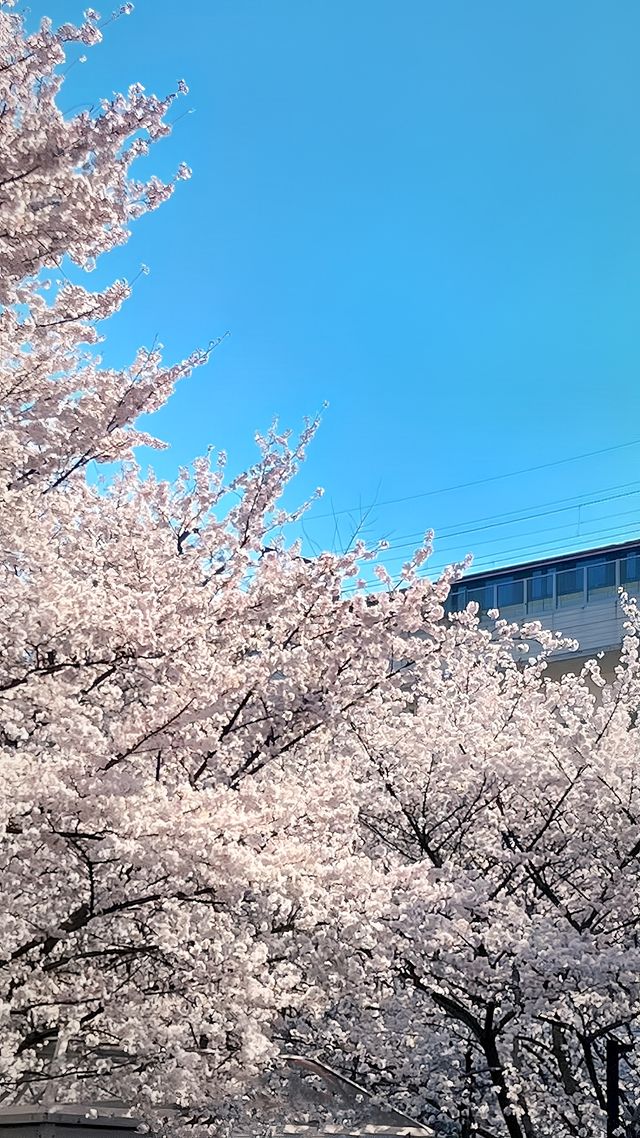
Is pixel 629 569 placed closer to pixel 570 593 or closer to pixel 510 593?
pixel 570 593

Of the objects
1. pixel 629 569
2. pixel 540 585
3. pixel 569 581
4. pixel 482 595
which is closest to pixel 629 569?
pixel 629 569

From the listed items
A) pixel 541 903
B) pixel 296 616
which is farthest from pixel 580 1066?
pixel 296 616

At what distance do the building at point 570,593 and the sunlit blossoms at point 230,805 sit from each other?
56.2 ft

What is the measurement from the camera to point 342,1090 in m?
8.95

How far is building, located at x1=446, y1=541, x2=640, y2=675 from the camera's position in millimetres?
27219

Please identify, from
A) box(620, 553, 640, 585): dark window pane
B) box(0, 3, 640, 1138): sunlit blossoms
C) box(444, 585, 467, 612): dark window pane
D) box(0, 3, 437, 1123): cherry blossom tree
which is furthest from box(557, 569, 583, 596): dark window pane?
box(0, 3, 437, 1123): cherry blossom tree

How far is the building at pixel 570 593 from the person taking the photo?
27.2 meters

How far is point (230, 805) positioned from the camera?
5.34 m

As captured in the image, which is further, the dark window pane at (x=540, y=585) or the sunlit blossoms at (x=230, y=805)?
the dark window pane at (x=540, y=585)

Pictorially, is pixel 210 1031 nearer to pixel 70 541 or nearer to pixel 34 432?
pixel 70 541

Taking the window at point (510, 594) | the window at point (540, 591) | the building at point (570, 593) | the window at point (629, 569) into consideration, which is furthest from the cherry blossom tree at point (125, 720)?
the window at point (510, 594)

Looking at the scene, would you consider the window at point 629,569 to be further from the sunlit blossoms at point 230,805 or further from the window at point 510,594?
the sunlit blossoms at point 230,805

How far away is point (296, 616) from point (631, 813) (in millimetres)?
4125

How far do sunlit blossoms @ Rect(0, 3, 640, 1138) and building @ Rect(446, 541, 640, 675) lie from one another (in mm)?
17132
